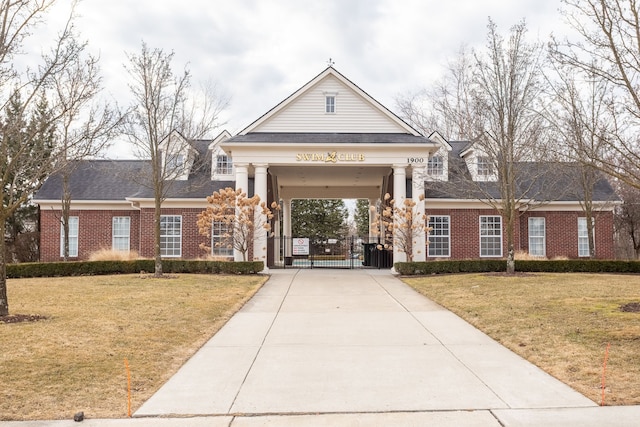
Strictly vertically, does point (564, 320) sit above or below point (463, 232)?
below

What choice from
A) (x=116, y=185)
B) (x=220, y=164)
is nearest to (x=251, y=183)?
(x=220, y=164)

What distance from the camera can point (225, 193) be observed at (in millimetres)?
22938

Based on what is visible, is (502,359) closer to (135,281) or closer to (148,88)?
(135,281)

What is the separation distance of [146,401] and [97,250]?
947 inches

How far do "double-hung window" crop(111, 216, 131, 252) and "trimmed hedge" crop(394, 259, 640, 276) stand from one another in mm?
14519

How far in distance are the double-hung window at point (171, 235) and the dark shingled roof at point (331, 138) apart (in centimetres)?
630

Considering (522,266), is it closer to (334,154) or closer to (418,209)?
(418,209)

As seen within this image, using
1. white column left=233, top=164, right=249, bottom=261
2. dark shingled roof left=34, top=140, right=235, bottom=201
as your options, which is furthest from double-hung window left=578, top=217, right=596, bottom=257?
dark shingled roof left=34, top=140, right=235, bottom=201

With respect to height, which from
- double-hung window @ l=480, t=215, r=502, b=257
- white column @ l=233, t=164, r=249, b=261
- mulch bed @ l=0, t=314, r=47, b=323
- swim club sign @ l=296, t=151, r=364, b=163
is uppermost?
swim club sign @ l=296, t=151, r=364, b=163

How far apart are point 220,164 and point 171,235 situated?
4.61 meters

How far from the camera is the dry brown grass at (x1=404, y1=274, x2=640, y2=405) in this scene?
7.16 m

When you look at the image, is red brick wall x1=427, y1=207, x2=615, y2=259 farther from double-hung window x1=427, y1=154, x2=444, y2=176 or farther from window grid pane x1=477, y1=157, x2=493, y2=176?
double-hung window x1=427, y1=154, x2=444, y2=176

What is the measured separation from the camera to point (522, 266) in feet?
72.9

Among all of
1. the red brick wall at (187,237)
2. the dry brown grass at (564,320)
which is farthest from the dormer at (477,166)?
the red brick wall at (187,237)
